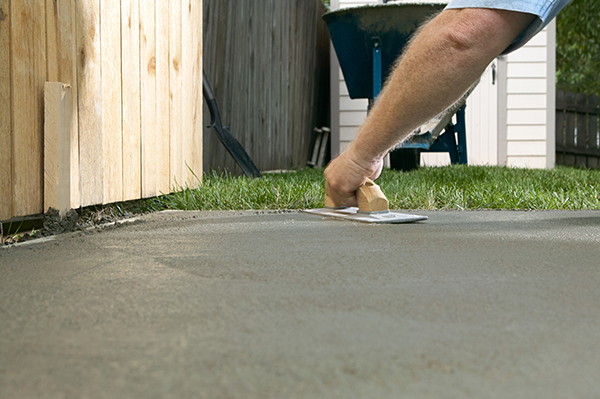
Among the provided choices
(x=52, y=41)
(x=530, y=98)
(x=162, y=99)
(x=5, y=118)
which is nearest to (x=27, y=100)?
Result: (x=5, y=118)

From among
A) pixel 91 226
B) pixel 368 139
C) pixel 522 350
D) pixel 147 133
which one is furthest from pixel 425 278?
pixel 147 133

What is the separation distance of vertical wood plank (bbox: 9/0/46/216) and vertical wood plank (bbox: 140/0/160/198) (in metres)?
0.70

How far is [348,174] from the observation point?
6.56ft

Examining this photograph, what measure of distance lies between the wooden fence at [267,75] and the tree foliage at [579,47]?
3706mm

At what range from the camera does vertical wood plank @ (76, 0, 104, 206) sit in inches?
74.2

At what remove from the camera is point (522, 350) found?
0.68 meters

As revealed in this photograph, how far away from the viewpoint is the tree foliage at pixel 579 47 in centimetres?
790

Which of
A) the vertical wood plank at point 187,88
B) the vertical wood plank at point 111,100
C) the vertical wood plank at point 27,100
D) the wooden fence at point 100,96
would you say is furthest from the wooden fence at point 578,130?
the vertical wood plank at point 27,100

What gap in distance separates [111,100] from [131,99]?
7.3 inches

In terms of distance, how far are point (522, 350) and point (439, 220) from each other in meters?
1.39

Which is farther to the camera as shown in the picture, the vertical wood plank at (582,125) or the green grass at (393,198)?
the vertical wood plank at (582,125)

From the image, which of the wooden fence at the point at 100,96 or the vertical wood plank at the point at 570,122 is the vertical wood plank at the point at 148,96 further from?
A: the vertical wood plank at the point at 570,122

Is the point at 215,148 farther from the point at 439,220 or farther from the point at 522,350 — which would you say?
the point at 522,350

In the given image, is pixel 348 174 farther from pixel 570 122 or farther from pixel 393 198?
pixel 570 122
